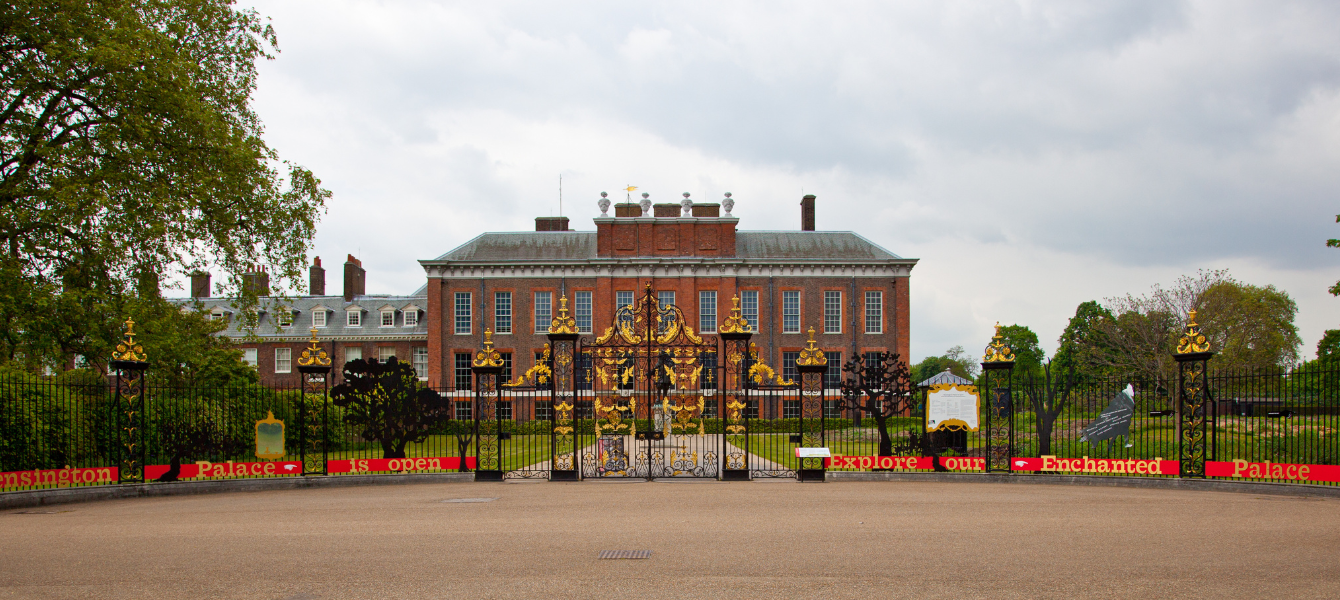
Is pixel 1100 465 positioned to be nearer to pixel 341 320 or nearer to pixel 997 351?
pixel 997 351

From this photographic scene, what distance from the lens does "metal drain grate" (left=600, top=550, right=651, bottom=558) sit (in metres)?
8.13

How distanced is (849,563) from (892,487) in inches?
261

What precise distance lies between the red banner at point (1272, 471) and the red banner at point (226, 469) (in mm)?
15936

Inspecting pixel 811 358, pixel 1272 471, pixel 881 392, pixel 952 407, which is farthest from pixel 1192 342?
pixel 811 358

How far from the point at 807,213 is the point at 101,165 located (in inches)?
1382

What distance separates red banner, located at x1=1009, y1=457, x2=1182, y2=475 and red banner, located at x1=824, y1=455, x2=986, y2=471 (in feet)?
2.28

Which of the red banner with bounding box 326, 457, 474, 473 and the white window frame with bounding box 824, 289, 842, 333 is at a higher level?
the white window frame with bounding box 824, 289, 842, 333

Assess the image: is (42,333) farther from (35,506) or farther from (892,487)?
(892,487)

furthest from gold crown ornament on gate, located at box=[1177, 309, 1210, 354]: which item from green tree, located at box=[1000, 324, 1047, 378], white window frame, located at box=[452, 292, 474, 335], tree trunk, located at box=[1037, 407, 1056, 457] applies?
green tree, located at box=[1000, 324, 1047, 378]

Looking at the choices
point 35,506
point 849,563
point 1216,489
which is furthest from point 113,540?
point 1216,489

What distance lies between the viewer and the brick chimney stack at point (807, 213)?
4625 centimetres

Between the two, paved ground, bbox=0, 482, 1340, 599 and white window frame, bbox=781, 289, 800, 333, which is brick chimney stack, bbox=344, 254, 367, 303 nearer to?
white window frame, bbox=781, 289, 800, 333

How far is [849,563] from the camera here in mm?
7723

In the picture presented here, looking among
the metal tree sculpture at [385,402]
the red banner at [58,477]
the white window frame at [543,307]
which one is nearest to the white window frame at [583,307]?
the white window frame at [543,307]
